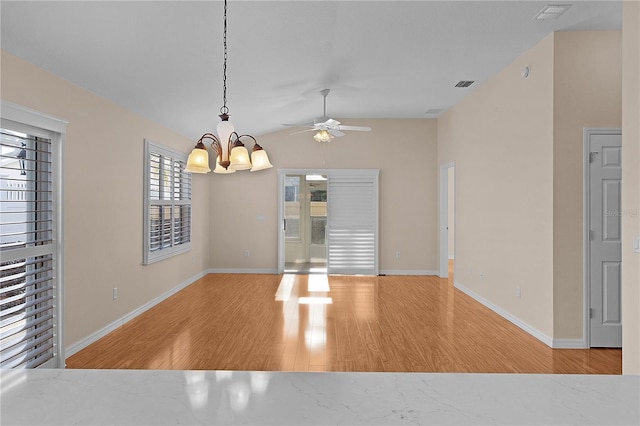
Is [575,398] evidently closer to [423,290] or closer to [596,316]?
[596,316]

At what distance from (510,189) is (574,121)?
1.07 meters

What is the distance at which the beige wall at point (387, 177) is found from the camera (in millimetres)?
7797

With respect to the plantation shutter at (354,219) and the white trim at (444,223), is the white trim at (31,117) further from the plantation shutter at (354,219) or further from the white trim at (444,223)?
the white trim at (444,223)

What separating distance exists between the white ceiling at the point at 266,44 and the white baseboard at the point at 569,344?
2991 mm

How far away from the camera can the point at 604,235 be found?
392 centimetres

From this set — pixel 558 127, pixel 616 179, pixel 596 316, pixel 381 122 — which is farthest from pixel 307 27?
pixel 381 122

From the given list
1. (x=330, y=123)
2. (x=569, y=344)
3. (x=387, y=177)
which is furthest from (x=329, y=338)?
(x=387, y=177)

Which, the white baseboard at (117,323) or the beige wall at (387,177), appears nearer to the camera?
the white baseboard at (117,323)

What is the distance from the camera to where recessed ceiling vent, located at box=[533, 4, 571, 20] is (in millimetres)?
3364

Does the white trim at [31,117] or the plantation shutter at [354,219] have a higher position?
the white trim at [31,117]

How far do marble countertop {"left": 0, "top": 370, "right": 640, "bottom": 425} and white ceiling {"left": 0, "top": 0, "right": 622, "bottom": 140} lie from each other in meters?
2.55

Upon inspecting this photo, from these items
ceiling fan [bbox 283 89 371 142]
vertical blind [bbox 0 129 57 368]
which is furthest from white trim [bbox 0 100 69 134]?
ceiling fan [bbox 283 89 371 142]

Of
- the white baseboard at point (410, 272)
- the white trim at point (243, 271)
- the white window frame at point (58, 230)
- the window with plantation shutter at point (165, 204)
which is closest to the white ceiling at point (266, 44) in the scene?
the white window frame at point (58, 230)

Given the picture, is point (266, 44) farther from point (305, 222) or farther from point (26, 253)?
point (305, 222)
